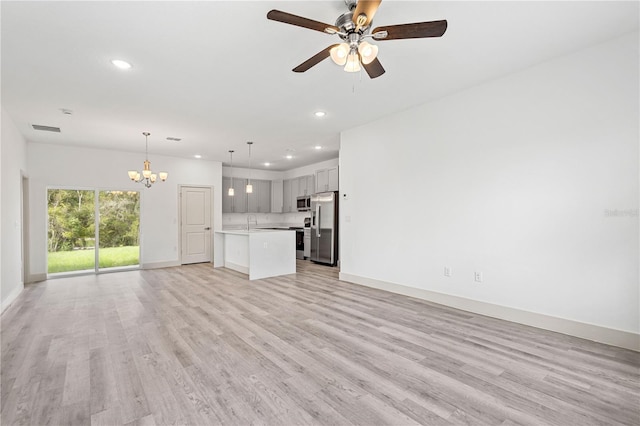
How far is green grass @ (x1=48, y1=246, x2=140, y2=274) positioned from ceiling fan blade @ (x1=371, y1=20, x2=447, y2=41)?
7568mm

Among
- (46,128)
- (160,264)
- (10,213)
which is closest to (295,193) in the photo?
(160,264)

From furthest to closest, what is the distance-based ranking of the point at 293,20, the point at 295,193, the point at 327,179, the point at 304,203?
the point at 295,193
the point at 304,203
the point at 327,179
the point at 293,20

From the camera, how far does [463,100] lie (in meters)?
4.02

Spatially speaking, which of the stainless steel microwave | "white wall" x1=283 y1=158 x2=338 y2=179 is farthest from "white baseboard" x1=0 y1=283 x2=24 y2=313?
"white wall" x1=283 y1=158 x2=338 y2=179

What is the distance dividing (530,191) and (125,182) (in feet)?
26.2

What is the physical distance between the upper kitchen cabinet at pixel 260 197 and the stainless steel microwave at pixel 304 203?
1294 mm

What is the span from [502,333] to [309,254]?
19.2 ft

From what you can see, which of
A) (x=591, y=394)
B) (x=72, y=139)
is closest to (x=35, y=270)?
(x=72, y=139)

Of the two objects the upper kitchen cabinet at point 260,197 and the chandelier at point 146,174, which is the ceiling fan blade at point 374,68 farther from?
the upper kitchen cabinet at point 260,197

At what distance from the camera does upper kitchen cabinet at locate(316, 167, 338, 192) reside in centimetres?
790

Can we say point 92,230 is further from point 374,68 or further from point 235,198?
point 374,68

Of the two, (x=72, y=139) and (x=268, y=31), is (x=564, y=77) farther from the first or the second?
(x=72, y=139)

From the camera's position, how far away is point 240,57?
10.2 ft

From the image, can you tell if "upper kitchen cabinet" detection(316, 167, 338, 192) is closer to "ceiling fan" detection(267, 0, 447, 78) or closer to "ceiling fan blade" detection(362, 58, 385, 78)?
"ceiling fan blade" detection(362, 58, 385, 78)
